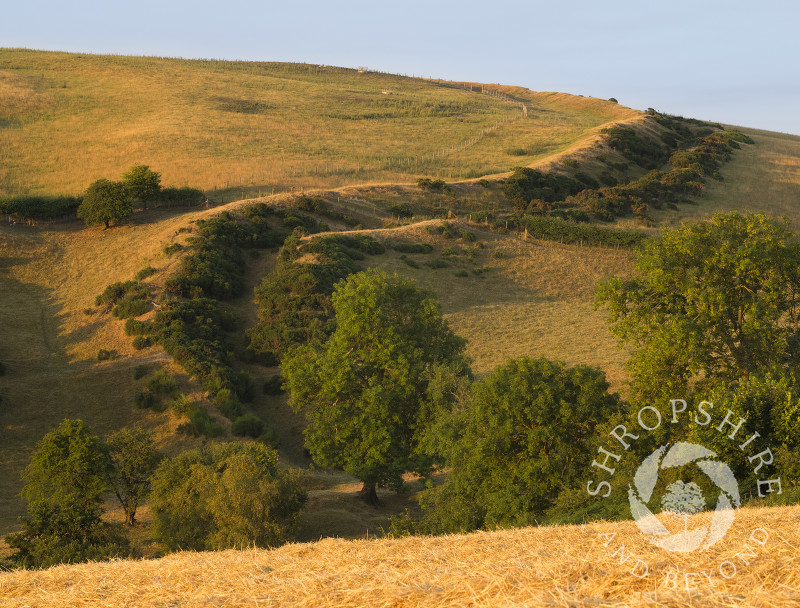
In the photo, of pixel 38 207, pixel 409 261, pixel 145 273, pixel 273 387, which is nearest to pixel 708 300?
pixel 273 387

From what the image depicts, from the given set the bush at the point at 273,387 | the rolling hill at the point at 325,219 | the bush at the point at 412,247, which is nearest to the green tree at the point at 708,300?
the rolling hill at the point at 325,219

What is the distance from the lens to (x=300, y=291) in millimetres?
48406

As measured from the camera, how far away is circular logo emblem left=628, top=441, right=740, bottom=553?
10516mm

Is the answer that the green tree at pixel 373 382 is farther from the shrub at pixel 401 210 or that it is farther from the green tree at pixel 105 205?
the shrub at pixel 401 210

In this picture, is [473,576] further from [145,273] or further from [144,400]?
[145,273]

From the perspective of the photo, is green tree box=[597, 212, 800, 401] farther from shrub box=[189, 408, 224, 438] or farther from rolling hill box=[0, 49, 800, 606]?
shrub box=[189, 408, 224, 438]

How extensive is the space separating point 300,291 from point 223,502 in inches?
1063

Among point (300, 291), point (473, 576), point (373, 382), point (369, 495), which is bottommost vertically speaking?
point (369, 495)

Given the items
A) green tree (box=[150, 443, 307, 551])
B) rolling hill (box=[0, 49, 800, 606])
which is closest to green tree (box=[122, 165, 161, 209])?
rolling hill (box=[0, 49, 800, 606])

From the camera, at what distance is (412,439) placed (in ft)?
96.3

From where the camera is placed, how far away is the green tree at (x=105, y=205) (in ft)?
185

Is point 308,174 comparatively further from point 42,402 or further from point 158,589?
point 158,589

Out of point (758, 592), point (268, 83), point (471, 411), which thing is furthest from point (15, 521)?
point (268, 83)

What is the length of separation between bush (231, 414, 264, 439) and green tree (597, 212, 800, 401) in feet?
62.0
